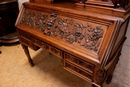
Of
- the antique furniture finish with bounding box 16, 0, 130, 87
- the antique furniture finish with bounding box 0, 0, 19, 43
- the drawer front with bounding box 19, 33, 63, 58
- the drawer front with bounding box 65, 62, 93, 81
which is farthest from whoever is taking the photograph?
the antique furniture finish with bounding box 0, 0, 19, 43

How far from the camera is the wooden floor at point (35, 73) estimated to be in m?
1.55

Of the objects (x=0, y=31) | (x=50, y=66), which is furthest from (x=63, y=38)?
(x=0, y=31)

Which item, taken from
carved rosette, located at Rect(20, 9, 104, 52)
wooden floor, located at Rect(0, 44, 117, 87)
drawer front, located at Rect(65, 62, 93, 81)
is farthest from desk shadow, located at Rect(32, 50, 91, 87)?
carved rosette, located at Rect(20, 9, 104, 52)

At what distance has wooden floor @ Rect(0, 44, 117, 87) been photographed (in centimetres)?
155

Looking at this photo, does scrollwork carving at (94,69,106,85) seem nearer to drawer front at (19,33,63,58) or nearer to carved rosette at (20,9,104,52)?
carved rosette at (20,9,104,52)

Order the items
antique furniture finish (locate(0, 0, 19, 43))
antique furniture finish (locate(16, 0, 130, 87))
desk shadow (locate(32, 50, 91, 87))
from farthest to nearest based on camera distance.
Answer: antique furniture finish (locate(0, 0, 19, 43)), desk shadow (locate(32, 50, 91, 87)), antique furniture finish (locate(16, 0, 130, 87))

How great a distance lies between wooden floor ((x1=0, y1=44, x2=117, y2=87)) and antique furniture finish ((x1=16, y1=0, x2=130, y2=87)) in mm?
592

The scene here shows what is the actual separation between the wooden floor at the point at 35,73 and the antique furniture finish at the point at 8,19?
0.37 meters

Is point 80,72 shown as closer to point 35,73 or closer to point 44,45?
point 44,45

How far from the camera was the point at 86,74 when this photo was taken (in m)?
0.95

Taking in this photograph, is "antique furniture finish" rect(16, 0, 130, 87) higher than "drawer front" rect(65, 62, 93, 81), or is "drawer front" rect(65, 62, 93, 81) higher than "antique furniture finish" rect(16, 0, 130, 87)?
"antique furniture finish" rect(16, 0, 130, 87)

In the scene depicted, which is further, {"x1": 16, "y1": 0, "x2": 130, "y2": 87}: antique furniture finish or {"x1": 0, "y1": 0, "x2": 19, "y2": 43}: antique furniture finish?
{"x1": 0, "y1": 0, "x2": 19, "y2": 43}: antique furniture finish

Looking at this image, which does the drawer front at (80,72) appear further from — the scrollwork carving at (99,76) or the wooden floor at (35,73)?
the wooden floor at (35,73)

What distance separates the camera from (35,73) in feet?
5.65
